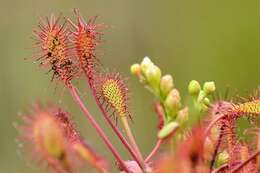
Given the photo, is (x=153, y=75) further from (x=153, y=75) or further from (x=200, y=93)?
(x=200, y=93)

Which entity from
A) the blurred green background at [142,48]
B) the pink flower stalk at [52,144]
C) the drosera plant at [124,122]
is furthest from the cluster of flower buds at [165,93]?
the blurred green background at [142,48]

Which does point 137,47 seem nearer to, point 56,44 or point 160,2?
point 160,2

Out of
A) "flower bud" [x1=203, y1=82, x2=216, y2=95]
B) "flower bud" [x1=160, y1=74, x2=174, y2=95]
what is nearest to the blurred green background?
"flower bud" [x1=203, y1=82, x2=216, y2=95]

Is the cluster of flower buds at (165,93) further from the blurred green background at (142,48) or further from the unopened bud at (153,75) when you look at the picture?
the blurred green background at (142,48)

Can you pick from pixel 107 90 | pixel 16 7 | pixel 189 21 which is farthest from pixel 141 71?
pixel 189 21

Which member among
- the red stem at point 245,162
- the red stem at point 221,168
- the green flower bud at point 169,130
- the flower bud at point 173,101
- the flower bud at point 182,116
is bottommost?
the red stem at point 245,162

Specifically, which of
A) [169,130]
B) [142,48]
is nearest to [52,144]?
[169,130]

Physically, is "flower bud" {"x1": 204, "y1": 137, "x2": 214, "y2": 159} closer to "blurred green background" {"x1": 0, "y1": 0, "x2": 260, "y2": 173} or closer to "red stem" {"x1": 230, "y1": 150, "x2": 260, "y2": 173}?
"red stem" {"x1": 230, "y1": 150, "x2": 260, "y2": 173}
